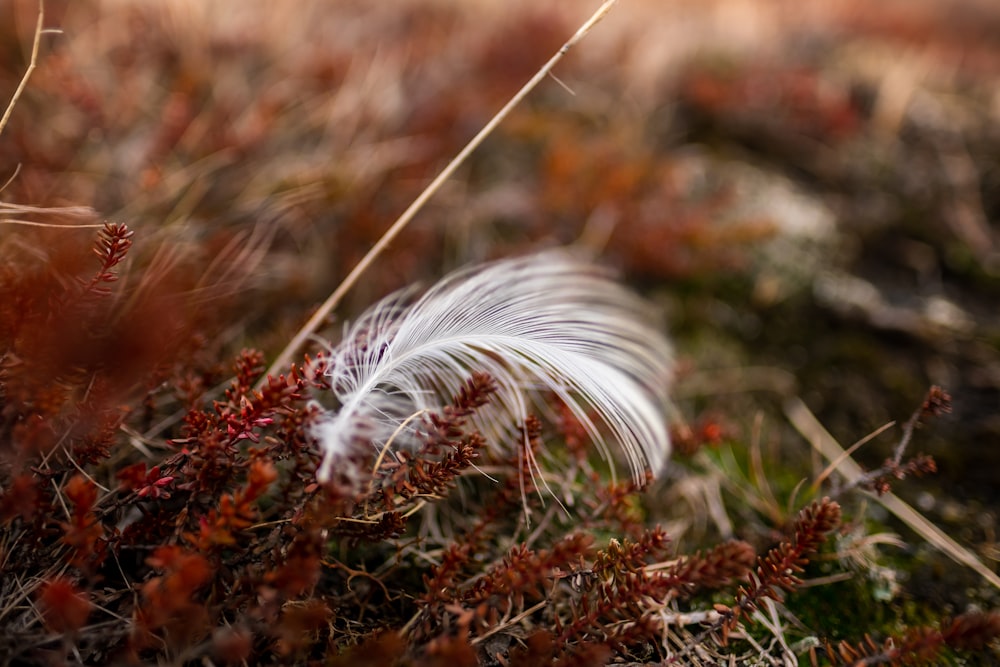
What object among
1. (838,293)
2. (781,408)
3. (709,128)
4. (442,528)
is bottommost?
(442,528)

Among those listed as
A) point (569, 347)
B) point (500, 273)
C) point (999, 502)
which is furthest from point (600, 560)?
point (999, 502)

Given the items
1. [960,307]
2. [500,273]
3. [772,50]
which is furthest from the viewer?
[772,50]

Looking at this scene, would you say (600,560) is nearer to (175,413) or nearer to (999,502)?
(175,413)

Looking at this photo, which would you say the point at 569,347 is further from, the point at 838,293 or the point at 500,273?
the point at 838,293

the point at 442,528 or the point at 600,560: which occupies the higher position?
the point at 600,560

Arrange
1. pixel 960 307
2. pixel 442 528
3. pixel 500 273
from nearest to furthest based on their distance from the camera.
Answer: pixel 442 528 → pixel 500 273 → pixel 960 307

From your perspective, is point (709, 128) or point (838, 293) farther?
point (709, 128)
